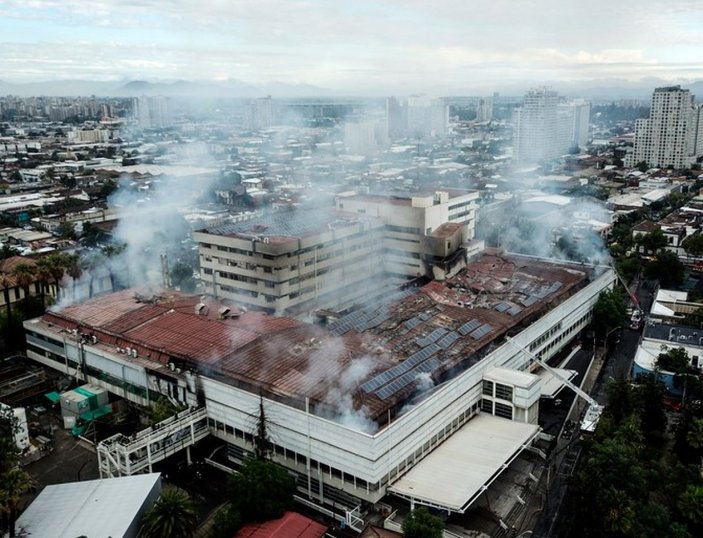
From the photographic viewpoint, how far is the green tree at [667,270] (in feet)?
89.6

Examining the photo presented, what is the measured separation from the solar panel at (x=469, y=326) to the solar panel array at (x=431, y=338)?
1.48 ft

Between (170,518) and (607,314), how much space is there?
15690 mm

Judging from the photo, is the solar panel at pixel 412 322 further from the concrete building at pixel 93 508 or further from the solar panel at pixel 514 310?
the concrete building at pixel 93 508

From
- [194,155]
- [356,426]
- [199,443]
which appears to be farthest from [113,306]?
[194,155]

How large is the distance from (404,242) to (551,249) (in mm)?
8548

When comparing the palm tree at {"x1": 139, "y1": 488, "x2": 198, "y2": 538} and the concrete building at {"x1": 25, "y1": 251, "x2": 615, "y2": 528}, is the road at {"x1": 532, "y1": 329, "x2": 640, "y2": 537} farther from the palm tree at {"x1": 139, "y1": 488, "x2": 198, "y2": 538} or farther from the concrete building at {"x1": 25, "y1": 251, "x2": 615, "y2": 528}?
the palm tree at {"x1": 139, "y1": 488, "x2": 198, "y2": 538}

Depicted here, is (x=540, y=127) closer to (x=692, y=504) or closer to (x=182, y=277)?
(x=182, y=277)

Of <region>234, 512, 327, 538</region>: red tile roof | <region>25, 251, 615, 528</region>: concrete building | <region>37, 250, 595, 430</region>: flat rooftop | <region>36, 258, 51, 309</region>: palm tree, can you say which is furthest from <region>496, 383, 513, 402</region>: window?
<region>36, 258, 51, 309</region>: palm tree

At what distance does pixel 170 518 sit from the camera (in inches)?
418

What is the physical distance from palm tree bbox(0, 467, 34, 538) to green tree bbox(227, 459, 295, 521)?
3485 mm

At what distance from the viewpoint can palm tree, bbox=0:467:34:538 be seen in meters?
10.7

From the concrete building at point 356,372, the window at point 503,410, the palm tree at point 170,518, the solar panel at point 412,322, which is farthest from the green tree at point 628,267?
the palm tree at point 170,518

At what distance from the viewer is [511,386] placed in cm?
1452

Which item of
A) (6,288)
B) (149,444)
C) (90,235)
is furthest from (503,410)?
(90,235)
